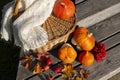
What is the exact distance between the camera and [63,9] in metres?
3.08

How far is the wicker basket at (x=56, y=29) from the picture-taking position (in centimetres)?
296

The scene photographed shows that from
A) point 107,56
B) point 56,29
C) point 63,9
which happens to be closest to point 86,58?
point 107,56

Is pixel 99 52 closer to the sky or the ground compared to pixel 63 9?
closer to the ground

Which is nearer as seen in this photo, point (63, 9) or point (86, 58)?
point (86, 58)

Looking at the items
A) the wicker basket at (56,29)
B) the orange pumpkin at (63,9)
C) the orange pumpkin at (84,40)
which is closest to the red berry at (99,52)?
the orange pumpkin at (84,40)

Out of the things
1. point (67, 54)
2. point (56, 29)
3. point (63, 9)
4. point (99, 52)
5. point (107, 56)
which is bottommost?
point (107, 56)

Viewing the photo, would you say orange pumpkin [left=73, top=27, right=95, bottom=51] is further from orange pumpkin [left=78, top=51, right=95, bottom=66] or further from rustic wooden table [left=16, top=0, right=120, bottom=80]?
rustic wooden table [left=16, top=0, right=120, bottom=80]

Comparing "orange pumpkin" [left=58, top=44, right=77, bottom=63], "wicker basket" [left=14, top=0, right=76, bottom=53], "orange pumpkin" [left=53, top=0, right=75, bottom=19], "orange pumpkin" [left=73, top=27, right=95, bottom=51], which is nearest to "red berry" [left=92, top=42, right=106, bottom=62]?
"orange pumpkin" [left=73, top=27, right=95, bottom=51]

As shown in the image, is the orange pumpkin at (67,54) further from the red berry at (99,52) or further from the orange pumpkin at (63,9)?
the orange pumpkin at (63,9)

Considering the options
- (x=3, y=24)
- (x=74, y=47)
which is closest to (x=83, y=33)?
(x=74, y=47)

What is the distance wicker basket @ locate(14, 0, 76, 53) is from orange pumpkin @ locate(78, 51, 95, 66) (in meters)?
0.26

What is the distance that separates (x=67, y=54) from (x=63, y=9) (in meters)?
0.50

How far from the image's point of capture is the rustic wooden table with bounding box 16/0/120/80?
2900 mm

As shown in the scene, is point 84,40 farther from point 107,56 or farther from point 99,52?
point 107,56
